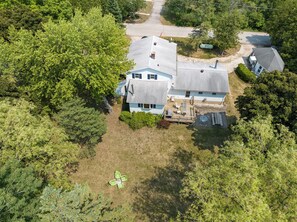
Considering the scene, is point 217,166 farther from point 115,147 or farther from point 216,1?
point 216,1

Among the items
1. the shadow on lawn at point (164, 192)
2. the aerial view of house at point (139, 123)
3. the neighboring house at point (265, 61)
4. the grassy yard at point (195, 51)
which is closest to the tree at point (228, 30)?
the aerial view of house at point (139, 123)

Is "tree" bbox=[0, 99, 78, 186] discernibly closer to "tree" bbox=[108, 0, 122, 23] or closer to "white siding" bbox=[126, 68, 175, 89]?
"white siding" bbox=[126, 68, 175, 89]

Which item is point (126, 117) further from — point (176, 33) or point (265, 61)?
point (176, 33)

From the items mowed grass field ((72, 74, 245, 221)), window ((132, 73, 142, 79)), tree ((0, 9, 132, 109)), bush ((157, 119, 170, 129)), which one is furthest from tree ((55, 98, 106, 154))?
window ((132, 73, 142, 79))

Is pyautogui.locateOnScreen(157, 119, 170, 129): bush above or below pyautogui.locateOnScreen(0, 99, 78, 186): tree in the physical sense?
below

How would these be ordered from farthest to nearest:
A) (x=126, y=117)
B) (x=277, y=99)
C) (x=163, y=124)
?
(x=126, y=117), (x=163, y=124), (x=277, y=99)

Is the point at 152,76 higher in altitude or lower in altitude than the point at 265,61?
lower

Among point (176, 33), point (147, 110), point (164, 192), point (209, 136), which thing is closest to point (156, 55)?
point (147, 110)

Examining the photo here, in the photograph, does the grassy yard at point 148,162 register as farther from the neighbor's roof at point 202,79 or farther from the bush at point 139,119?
the neighbor's roof at point 202,79
